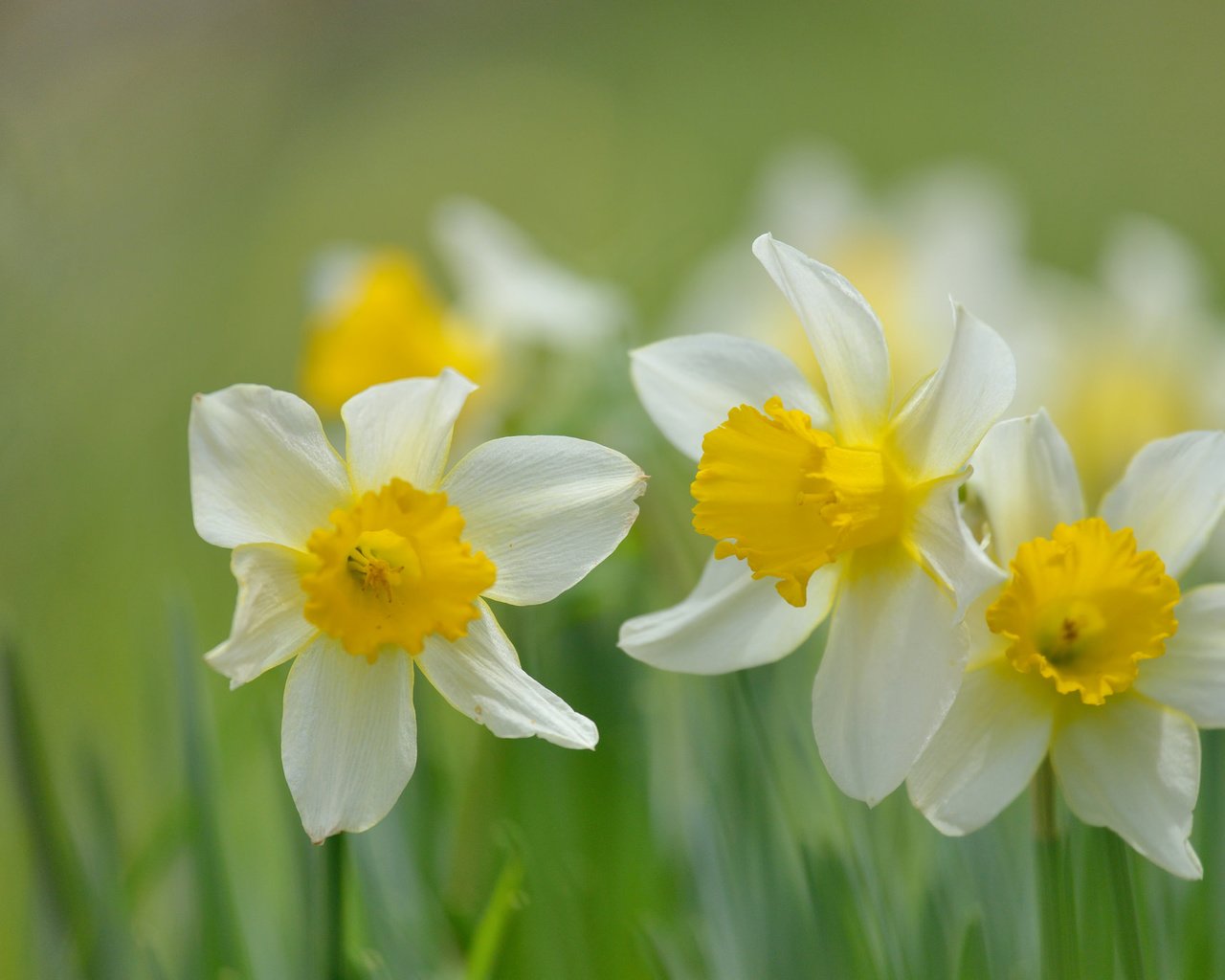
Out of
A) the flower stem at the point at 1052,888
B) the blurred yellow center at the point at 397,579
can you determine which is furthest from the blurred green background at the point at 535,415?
the blurred yellow center at the point at 397,579

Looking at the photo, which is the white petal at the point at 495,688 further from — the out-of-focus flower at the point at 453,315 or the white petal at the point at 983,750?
the out-of-focus flower at the point at 453,315

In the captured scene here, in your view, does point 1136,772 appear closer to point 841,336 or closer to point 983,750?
point 983,750

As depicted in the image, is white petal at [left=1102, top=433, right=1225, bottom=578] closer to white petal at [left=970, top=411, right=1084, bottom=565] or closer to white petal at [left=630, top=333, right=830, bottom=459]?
white petal at [left=970, top=411, right=1084, bottom=565]

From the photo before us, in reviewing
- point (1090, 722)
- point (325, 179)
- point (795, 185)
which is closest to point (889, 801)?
point (1090, 722)

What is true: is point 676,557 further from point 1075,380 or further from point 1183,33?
point 1183,33

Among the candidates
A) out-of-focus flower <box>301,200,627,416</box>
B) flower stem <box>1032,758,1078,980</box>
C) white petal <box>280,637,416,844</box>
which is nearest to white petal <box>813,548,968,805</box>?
flower stem <box>1032,758,1078,980</box>

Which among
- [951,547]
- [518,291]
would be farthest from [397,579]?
[518,291]

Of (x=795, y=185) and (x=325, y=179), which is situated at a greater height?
(x=325, y=179)
